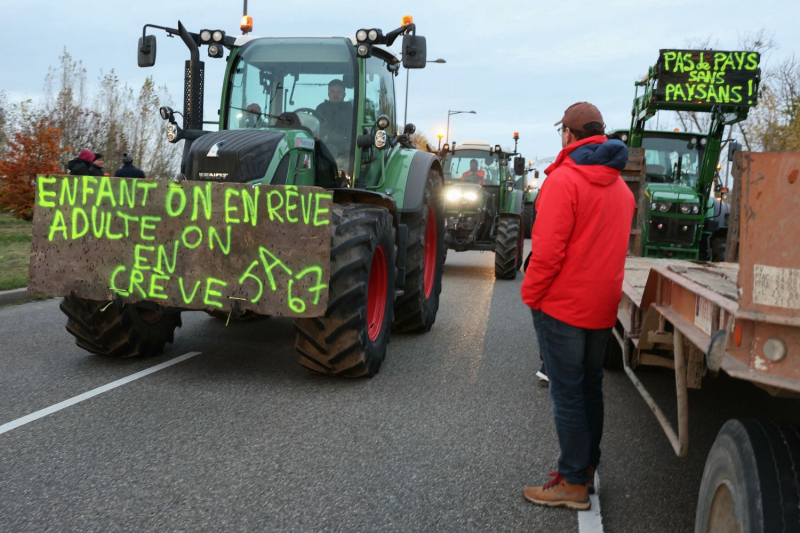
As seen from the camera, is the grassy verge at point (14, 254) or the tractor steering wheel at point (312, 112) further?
the grassy verge at point (14, 254)

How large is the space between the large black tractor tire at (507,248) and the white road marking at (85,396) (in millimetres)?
8156

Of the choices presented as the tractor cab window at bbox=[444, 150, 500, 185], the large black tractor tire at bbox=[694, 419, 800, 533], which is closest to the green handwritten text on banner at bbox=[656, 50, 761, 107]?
the tractor cab window at bbox=[444, 150, 500, 185]

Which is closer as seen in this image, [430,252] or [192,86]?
[192,86]

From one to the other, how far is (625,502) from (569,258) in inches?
50.0

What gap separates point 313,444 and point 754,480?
2.77 metres

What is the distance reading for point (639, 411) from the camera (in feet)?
18.1

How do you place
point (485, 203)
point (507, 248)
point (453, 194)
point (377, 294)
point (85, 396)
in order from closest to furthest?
point (85, 396), point (377, 294), point (507, 248), point (453, 194), point (485, 203)

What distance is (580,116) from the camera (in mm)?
3863

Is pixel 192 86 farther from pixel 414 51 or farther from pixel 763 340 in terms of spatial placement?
pixel 763 340

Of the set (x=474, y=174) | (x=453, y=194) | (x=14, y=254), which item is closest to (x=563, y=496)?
(x=453, y=194)

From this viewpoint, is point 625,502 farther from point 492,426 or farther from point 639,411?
point 639,411

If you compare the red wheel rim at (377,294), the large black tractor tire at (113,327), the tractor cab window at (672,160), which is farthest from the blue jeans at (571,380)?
the tractor cab window at (672,160)

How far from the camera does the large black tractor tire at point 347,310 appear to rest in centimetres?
557

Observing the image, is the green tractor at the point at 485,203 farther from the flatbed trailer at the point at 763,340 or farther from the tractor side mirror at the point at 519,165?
the flatbed trailer at the point at 763,340
